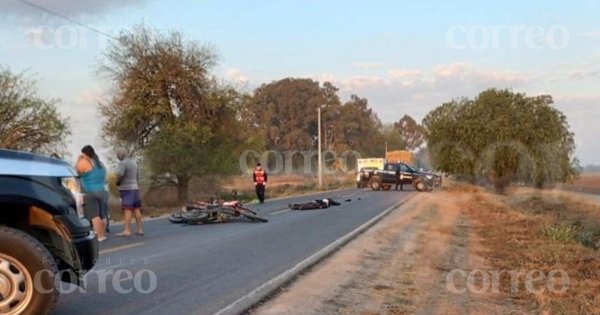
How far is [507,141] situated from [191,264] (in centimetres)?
3676

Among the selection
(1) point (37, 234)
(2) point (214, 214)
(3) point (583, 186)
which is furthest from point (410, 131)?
(1) point (37, 234)

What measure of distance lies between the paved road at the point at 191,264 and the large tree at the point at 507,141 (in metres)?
28.5

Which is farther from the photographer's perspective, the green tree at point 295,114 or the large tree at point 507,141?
the green tree at point 295,114

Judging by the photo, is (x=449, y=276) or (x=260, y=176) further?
(x=260, y=176)

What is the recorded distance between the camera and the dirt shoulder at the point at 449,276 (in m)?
8.03

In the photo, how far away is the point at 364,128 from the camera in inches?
4060

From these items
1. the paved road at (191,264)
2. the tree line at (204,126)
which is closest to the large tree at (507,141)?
the tree line at (204,126)

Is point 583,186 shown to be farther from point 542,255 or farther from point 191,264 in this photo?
point 191,264

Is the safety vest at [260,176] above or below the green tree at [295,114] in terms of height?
below

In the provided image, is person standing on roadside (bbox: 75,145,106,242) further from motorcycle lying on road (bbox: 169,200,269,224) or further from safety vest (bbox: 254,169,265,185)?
safety vest (bbox: 254,169,265,185)

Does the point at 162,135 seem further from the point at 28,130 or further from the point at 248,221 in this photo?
the point at 248,221

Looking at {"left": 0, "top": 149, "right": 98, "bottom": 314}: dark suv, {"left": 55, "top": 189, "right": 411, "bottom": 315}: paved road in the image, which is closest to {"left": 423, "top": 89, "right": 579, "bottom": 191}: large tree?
{"left": 55, "top": 189, "right": 411, "bottom": 315}: paved road

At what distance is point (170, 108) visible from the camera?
40.5m

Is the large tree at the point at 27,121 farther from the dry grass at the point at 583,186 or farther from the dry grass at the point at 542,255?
the dry grass at the point at 583,186
